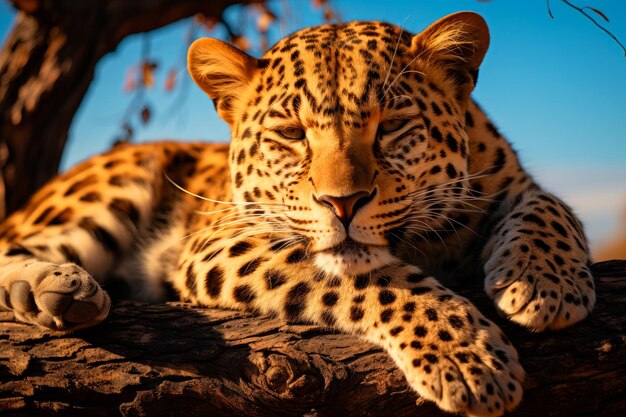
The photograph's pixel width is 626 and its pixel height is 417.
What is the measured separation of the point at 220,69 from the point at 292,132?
3.22 feet

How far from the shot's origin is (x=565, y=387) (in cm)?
378

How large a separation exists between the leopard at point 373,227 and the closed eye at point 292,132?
0.01 meters

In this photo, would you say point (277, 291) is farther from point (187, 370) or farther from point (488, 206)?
point (488, 206)

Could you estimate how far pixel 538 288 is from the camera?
13.0 ft

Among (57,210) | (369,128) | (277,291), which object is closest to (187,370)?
(277,291)

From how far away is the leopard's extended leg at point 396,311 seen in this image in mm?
3604

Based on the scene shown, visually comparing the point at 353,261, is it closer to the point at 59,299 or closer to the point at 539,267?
the point at 539,267

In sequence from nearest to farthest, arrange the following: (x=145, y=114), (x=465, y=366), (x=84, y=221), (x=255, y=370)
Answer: (x=465, y=366) < (x=255, y=370) < (x=84, y=221) < (x=145, y=114)

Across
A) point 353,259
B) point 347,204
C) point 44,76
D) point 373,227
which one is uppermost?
point 44,76

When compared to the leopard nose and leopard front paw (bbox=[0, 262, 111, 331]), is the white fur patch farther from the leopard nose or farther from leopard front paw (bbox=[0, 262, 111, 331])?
leopard front paw (bbox=[0, 262, 111, 331])

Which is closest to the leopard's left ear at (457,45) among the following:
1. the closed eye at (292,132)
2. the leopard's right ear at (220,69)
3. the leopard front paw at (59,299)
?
the closed eye at (292,132)

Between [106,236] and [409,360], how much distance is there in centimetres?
330

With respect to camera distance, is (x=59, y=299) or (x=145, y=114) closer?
(x=59, y=299)

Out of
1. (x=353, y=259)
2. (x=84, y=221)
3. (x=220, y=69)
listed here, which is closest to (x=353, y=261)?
(x=353, y=259)
